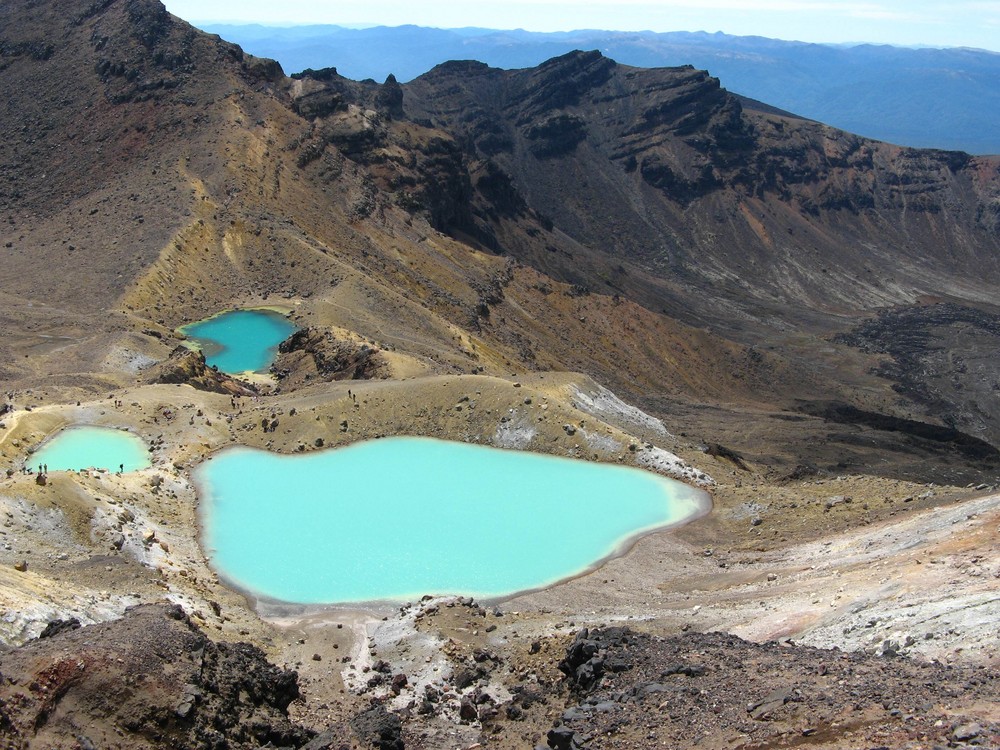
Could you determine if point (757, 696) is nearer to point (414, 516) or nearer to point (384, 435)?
point (414, 516)

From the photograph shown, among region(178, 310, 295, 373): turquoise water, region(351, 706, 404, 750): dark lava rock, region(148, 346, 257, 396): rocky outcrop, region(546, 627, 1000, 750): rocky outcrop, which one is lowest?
region(351, 706, 404, 750): dark lava rock

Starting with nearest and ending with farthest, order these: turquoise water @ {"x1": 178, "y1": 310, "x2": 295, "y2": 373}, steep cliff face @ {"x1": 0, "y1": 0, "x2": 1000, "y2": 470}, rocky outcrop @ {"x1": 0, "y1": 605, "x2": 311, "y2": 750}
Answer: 1. rocky outcrop @ {"x1": 0, "y1": 605, "x2": 311, "y2": 750}
2. turquoise water @ {"x1": 178, "y1": 310, "x2": 295, "y2": 373}
3. steep cliff face @ {"x1": 0, "y1": 0, "x2": 1000, "y2": 470}

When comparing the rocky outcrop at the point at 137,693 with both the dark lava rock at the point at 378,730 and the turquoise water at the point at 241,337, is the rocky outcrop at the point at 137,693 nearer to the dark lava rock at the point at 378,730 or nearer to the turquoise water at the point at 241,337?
the dark lava rock at the point at 378,730

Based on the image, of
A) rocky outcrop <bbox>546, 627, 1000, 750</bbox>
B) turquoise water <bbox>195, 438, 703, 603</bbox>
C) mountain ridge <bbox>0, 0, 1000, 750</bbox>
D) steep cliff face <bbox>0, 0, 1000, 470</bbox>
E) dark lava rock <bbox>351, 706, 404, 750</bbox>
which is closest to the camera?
rocky outcrop <bbox>546, 627, 1000, 750</bbox>

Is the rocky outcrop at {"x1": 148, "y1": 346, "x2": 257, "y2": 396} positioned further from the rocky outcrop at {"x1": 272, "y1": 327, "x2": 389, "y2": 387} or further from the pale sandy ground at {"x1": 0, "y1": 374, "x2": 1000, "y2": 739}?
the pale sandy ground at {"x1": 0, "y1": 374, "x2": 1000, "y2": 739}

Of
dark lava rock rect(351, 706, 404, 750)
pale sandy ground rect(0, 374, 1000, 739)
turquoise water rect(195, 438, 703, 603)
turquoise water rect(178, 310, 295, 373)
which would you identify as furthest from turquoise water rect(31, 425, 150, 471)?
turquoise water rect(178, 310, 295, 373)

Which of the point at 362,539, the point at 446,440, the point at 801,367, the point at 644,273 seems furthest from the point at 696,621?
the point at 644,273

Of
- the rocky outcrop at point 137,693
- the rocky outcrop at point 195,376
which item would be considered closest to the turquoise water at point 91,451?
the rocky outcrop at point 195,376
